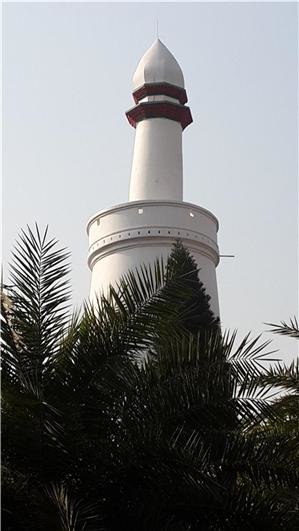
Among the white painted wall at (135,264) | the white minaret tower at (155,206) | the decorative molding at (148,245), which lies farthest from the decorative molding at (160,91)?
the white painted wall at (135,264)

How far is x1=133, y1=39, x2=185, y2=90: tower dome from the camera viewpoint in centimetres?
2259

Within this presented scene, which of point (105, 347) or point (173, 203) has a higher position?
point (173, 203)

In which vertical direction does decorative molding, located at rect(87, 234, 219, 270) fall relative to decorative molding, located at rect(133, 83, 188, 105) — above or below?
below

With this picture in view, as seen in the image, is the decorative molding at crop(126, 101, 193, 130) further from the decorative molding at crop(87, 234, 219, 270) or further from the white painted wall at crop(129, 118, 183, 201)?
the decorative molding at crop(87, 234, 219, 270)

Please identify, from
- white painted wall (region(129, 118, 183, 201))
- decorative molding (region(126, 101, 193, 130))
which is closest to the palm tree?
white painted wall (region(129, 118, 183, 201))

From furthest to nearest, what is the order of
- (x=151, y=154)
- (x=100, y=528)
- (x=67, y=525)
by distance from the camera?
1. (x=151, y=154)
2. (x=100, y=528)
3. (x=67, y=525)

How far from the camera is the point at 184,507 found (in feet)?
22.4

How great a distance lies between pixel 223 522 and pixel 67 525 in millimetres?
1489

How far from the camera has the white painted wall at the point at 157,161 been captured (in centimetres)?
2166

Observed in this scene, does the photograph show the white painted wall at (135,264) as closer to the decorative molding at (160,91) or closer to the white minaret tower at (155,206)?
the white minaret tower at (155,206)

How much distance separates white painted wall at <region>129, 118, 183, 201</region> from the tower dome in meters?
0.97

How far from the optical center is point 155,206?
1956 centimetres

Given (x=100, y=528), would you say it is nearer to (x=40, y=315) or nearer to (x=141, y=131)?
(x=40, y=315)

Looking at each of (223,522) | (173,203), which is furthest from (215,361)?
(173,203)
